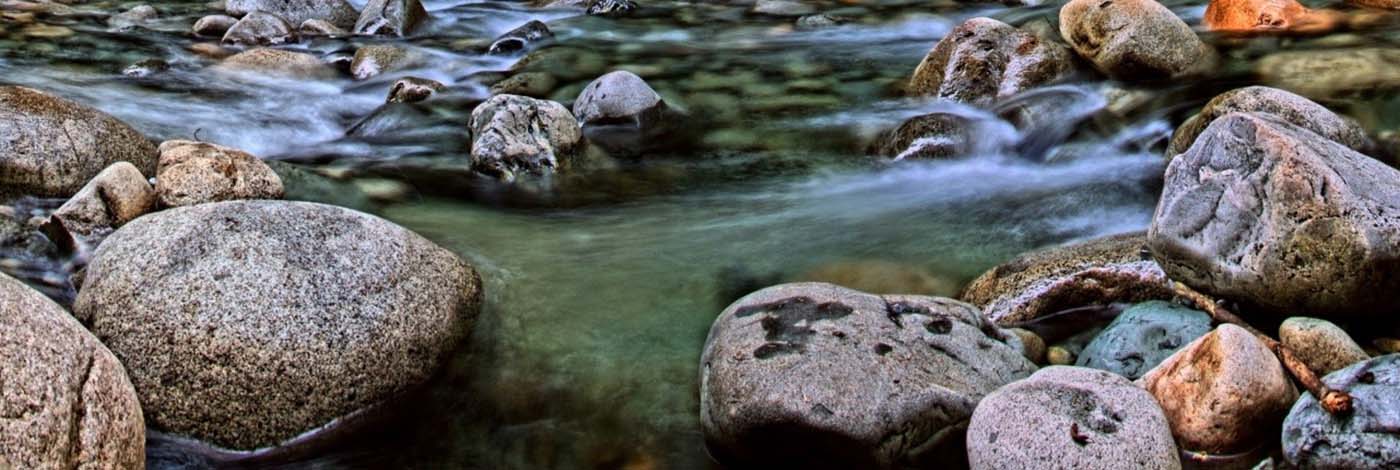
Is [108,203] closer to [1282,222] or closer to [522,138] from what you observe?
[522,138]

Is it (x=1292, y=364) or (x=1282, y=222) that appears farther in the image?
(x=1282, y=222)

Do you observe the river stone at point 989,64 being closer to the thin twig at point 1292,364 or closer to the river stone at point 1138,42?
the river stone at point 1138,42

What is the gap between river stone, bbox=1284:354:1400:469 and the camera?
10.1 feet

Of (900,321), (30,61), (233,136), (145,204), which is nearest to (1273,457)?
(900,321)

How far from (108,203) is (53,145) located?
856 millimetres

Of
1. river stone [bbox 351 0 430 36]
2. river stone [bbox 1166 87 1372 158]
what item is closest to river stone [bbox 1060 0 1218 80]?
river stone [bbox 1166 87 1372 158]

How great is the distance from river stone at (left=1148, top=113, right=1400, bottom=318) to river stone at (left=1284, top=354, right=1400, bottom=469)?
2.15 ft

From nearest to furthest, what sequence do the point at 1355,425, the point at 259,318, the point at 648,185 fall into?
the point at 1355,425 → the point at 259,318 → the point at 648,185

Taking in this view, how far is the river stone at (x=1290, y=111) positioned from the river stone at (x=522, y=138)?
3.68 meters

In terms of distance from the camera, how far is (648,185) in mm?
6984

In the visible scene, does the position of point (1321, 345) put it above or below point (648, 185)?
above

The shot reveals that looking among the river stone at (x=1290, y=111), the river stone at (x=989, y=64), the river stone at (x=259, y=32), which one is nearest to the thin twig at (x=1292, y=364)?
the river stone at (x=1290, y=111)

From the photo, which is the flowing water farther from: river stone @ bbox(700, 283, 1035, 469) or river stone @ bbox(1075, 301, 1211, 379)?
river stone @ bbox(1075, 301, 1211, 379)

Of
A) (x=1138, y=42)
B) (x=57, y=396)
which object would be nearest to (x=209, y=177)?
(x=57, y=396)
